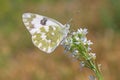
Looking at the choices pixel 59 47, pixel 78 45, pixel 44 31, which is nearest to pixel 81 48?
pixel 78 45

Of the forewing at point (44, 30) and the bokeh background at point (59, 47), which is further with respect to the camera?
the bokeh background at point (59, 47)

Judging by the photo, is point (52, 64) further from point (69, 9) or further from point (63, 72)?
point (69, 9)

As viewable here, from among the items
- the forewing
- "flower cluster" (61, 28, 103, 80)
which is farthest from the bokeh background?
"flower cluster" (61, 28, 103, 80)

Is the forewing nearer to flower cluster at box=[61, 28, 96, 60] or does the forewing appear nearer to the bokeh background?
flower cluster at box=[61, 28, 96, 60]

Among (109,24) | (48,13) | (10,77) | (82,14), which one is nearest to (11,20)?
(48,13)

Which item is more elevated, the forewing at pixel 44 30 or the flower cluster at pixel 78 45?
the forewing at pixel 44 30

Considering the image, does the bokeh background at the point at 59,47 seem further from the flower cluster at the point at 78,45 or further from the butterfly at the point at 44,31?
the flower cluster at the point at 78,45

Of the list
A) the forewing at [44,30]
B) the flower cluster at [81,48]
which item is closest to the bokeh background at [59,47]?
the forewing at [44,30]
